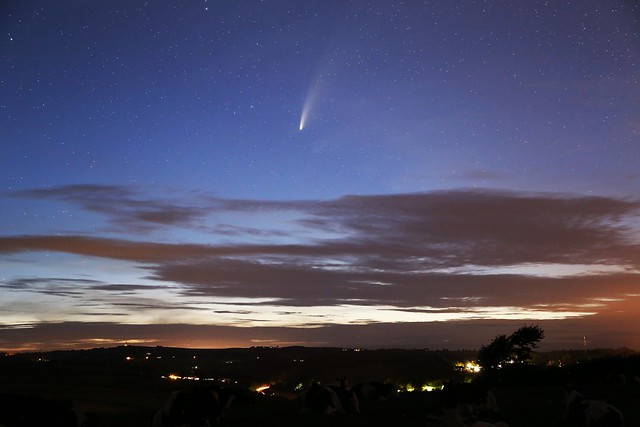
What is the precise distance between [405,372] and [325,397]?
5173 cm

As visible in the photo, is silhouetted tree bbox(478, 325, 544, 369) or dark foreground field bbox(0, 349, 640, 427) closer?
dark foreground field bbox(0, 349, 640, 427)

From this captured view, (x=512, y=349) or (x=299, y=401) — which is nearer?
(x=299, y=401)

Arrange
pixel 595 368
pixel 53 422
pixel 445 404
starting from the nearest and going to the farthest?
pixel 53 422 < pixel 445 404 < pixel 595 368

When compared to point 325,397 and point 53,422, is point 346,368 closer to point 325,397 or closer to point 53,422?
point 325,397

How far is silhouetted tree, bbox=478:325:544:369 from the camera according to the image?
4378cm

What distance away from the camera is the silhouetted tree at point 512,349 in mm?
43781

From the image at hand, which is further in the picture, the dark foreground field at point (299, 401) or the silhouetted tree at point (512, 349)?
the silhouetted tree at point (512, 349)

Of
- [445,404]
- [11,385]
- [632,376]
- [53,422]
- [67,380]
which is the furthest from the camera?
[67,380]

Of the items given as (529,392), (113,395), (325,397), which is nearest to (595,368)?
(529,392)

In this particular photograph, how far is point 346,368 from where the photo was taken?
76500 mm

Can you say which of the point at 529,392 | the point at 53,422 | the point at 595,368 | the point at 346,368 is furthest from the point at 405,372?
the point at 53,422

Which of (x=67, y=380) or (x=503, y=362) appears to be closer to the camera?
(x=503, y=362)

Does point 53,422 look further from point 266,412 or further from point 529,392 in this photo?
point 529,392

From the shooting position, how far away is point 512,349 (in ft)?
145
